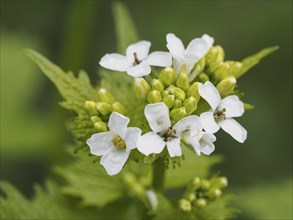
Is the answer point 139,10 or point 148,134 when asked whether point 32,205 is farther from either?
point 139,10

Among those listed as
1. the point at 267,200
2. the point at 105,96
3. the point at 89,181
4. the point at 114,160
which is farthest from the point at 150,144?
the point at 267,200

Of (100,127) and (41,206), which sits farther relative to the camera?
(41,206)

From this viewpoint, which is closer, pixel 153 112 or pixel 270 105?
pixel 153 112

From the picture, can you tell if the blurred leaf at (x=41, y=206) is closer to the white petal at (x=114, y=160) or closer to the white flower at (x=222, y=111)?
the white petal at (x=114, y=160)

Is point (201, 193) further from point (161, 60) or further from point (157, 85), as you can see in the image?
point (161, 60)

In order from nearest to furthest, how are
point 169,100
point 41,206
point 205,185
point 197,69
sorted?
1. point 169,100
2. point 197,69
3. point 205,185
4. point 41,206

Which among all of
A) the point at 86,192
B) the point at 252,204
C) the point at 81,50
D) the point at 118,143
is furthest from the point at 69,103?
the point at 252,204
